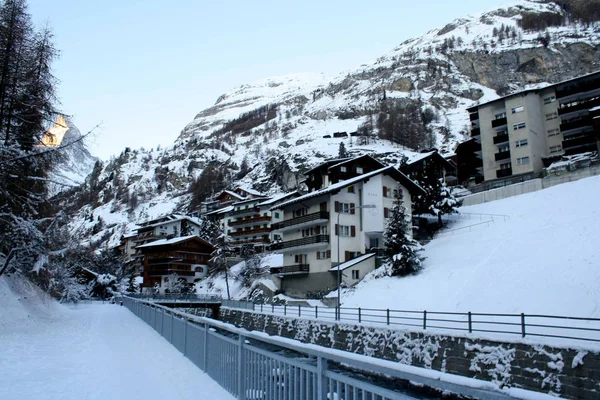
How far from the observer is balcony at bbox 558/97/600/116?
63.8m

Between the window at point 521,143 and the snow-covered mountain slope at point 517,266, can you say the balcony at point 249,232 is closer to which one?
the snow-covered mountain slope at point 517,266

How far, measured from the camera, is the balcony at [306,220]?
49750 mm

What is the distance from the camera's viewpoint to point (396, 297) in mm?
36812

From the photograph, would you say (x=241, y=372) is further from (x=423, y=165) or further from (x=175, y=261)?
(x=175, y=261)

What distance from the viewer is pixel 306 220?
2035 inches

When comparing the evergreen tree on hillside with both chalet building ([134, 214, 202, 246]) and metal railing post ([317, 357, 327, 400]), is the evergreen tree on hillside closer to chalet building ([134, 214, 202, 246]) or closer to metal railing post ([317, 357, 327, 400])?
metal railing post ([317, 357, 327, 400])

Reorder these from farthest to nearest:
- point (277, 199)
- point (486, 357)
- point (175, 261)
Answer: point (175, 261)
point (277, 199)
point (486, 357)

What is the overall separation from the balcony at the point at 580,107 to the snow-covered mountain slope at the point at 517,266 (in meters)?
23.5

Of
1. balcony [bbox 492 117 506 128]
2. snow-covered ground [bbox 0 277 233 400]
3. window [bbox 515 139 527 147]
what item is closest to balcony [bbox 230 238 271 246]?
balcony [bbox 492 117 506 128]

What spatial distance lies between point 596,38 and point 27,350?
188 m

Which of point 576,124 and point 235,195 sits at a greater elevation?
point 576,124

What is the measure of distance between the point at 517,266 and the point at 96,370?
1234 inches

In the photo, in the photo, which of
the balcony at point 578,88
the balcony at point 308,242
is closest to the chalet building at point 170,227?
the balcony at point 308,242

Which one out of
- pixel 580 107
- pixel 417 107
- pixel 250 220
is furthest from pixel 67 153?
pixel 417 107
